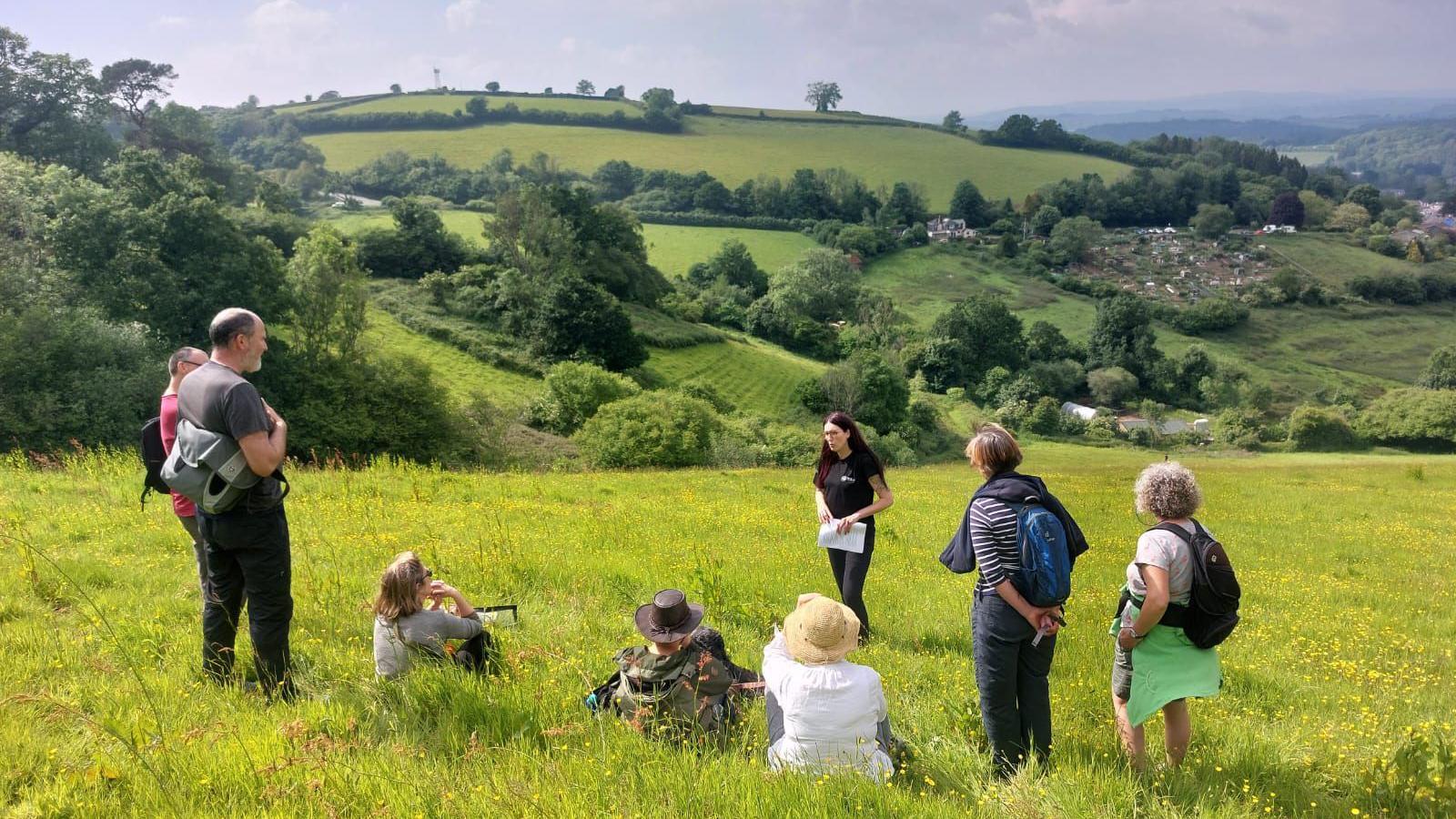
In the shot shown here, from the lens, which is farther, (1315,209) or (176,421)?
(1315,209)

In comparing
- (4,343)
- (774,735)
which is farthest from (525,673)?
(4,343)

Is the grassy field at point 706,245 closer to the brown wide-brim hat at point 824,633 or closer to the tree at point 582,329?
the tree at point 582,329

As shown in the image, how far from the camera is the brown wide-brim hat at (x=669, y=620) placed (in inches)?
170

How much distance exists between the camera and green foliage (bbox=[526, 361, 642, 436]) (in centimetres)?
3947

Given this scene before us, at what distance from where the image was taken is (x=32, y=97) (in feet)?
169

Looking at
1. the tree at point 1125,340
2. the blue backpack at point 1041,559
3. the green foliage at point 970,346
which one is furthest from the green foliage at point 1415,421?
the blue backpack at point 1041,559

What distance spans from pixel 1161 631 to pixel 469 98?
170095mm

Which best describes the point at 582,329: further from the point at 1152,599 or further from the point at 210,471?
the point at 1152,599

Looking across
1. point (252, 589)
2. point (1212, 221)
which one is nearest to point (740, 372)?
point (252, 589)

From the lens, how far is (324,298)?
35.7 meters

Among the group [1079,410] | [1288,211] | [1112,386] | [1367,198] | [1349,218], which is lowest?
[1079,410]

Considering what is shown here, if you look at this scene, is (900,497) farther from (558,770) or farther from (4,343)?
(4,343)

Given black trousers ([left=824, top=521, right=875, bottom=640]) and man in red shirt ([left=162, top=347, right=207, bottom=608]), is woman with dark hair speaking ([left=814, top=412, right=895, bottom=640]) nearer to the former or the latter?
black trousers ([left=824, top=521, right=875, bottom=640])

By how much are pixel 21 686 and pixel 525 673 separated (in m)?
2.81
